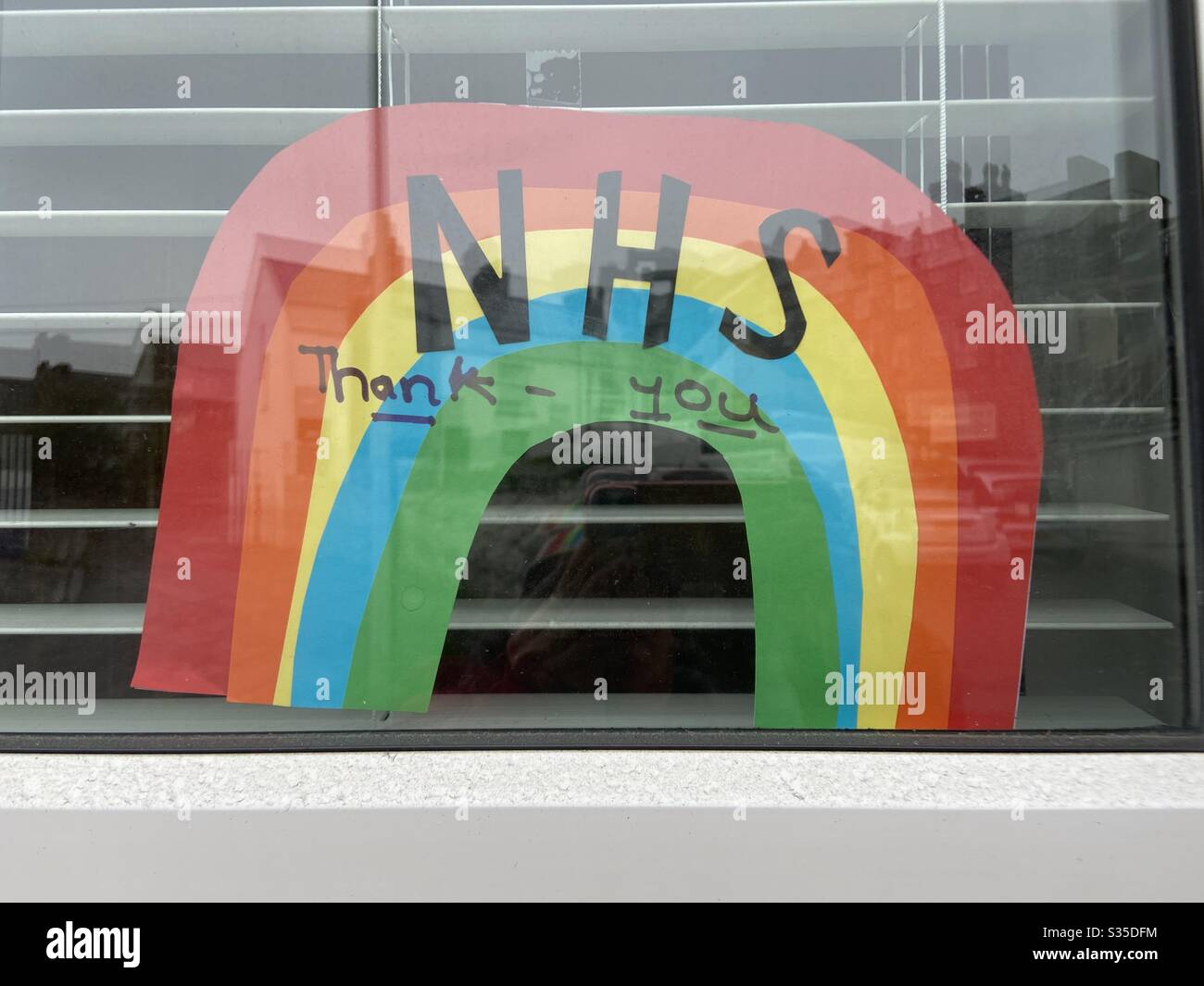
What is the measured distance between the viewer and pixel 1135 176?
96.4 inches

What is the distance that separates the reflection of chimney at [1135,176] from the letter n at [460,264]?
208 centimetres

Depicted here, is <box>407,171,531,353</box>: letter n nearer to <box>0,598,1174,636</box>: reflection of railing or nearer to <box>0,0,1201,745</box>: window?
<box>0,0,1201,745</box>: window

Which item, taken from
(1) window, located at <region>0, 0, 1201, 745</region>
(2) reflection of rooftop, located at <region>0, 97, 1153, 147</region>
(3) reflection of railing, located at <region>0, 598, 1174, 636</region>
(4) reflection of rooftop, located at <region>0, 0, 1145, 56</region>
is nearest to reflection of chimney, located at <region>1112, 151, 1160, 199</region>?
(1) window, located at <region>0, 0, 1201, 745</region>

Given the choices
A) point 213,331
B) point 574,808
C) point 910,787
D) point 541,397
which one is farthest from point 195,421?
point 910,787

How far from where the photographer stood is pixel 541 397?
8.22 feet

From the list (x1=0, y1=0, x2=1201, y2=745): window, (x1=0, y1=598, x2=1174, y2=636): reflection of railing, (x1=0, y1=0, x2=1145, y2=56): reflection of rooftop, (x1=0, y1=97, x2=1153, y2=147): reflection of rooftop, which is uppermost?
(x1=0, y1=0, x2=1145, y2=56): reflection of rooftop

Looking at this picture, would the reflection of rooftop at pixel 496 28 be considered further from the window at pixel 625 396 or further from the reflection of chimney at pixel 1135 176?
the reflection of chimney at pixel 1135 176

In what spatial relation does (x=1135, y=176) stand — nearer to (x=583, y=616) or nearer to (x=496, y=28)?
(x=496, y=28)

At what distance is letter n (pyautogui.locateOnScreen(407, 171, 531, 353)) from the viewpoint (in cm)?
249

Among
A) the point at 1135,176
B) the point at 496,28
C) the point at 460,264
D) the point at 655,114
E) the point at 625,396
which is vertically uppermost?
the point at 496,28

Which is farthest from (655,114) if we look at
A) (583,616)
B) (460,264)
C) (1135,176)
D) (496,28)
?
(583,616)

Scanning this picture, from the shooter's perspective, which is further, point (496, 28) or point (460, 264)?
point (496, 28)

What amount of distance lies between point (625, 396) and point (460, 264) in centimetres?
74
